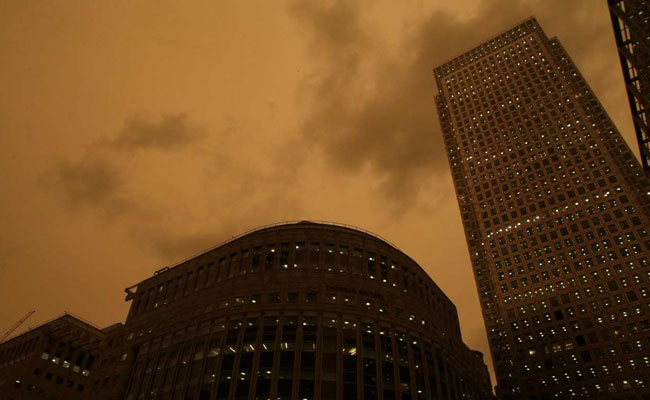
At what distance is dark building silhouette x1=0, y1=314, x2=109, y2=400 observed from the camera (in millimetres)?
108413

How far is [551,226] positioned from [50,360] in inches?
5453

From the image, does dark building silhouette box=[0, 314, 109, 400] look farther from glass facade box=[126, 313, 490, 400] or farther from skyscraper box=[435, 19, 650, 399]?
skyscraper box=[435, 19, 650, 399]

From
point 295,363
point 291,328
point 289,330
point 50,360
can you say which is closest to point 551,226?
point 291,328

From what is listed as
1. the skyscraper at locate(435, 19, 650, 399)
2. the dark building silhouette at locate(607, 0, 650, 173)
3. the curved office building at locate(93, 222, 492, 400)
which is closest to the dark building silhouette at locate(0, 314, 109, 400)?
the curved office building at locate(93, 222, 492, 400)

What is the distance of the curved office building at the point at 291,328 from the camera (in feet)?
203

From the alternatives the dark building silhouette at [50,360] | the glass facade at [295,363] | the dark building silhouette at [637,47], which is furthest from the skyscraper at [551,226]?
the dark building silhouette at [50,360]

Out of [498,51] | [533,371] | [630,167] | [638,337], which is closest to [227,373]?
[533,371]

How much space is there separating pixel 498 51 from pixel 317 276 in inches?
5667

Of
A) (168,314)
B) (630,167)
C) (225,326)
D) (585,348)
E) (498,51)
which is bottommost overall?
(225,326)

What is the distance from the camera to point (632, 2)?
44.1 m

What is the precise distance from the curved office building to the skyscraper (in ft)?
132

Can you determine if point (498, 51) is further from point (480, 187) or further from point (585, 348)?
point (585, 348)

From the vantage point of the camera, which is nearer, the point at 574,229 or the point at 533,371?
the point at 533,371

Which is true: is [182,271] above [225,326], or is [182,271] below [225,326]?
above
